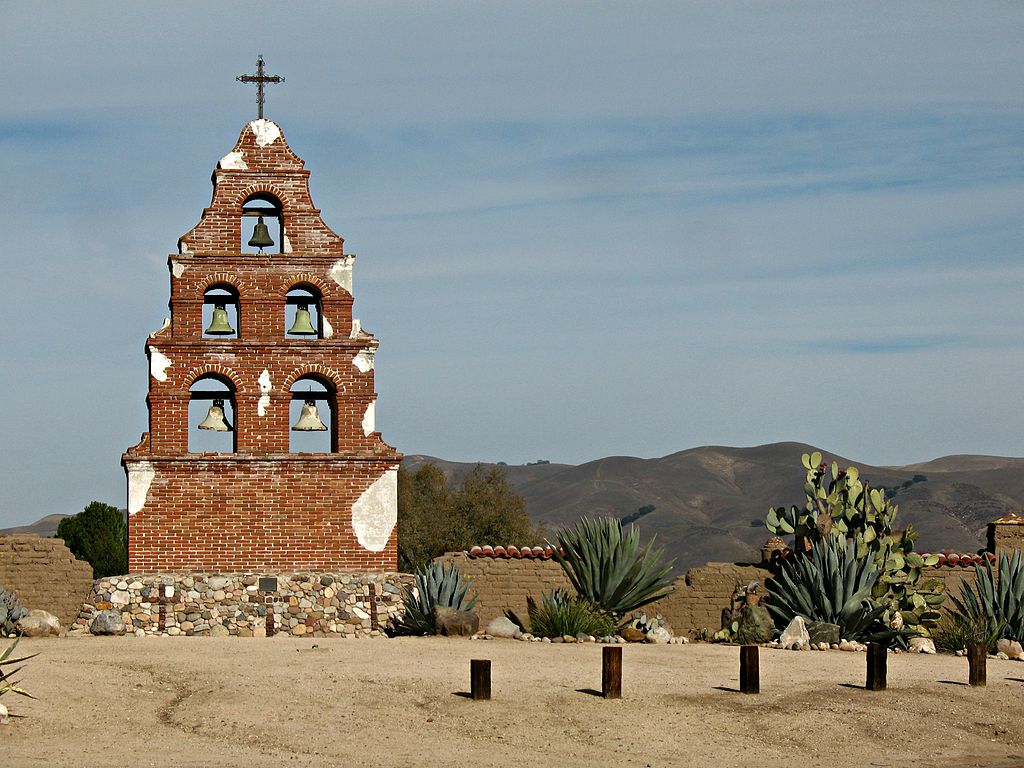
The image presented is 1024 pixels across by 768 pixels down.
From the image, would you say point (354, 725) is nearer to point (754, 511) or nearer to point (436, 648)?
point (436, 648)

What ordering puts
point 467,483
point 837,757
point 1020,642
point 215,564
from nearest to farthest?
point 837,757, point 1020,642, point 215,564, point 467,483

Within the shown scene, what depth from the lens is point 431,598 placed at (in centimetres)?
2564

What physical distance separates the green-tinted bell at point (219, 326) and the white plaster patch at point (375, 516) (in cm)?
329

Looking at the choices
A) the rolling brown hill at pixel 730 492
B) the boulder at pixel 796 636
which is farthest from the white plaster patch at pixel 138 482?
the rolling brown hill at pixel 730 492

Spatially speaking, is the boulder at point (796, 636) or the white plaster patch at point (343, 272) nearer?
the boulder at point (796, 636)

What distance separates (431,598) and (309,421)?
390 centimetres

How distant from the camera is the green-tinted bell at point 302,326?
28.0 m

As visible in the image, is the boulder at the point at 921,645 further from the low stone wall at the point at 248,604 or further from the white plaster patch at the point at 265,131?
the white plaster patch at the point at 265,131

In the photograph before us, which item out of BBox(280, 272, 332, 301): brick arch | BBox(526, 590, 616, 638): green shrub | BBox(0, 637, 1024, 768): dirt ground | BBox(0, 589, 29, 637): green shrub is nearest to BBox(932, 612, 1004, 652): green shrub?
BBox(0, 637, 1024, 768): dirt ground

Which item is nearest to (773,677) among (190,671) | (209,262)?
(190,671)

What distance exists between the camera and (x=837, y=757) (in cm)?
1784

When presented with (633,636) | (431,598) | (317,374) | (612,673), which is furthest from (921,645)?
(317,374)

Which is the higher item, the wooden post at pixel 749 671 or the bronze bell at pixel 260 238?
the bronze bell at pixel 260 238

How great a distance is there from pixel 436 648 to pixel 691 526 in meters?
88.4
